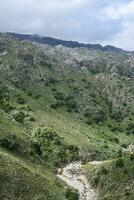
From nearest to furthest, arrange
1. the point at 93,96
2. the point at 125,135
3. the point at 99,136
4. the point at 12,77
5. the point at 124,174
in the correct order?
1. the point at 124,174
2. the point at 99,136
3. the point at 125,135
4. the point at 12,77
5. the point at 93,96

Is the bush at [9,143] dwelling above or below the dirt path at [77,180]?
above

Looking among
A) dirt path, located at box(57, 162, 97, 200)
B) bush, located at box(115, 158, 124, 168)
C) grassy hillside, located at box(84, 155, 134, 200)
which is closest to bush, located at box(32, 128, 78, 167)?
dirt path, located at box(57, 162, 97, 200)

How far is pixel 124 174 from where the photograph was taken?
85.2 meters

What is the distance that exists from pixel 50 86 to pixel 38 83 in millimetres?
5145

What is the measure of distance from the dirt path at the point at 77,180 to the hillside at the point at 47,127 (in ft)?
7.56

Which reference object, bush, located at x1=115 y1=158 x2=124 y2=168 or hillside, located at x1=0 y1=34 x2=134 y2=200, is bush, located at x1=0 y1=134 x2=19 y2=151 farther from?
bush, located at x1=115 y1=158 x2=124 y2=168

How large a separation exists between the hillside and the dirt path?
230 cm

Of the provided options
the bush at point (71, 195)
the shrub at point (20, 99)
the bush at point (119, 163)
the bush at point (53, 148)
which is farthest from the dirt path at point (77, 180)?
the shrub at point (20, 99)

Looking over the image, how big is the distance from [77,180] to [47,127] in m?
34.6

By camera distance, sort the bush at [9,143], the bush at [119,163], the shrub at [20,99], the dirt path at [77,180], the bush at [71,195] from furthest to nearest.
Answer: the shrub at [20,99] < the bush at [119,163] < the bush at [9,143] < the dirt path at [77,180] < the bush at [71,195]

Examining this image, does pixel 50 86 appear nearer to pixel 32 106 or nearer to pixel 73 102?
pixel 73 102

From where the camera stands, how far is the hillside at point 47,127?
253 feet

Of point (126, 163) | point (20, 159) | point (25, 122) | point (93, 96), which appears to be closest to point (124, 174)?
point (126, 163)

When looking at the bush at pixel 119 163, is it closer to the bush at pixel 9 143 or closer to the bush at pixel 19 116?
the bush at pixel 9 143
